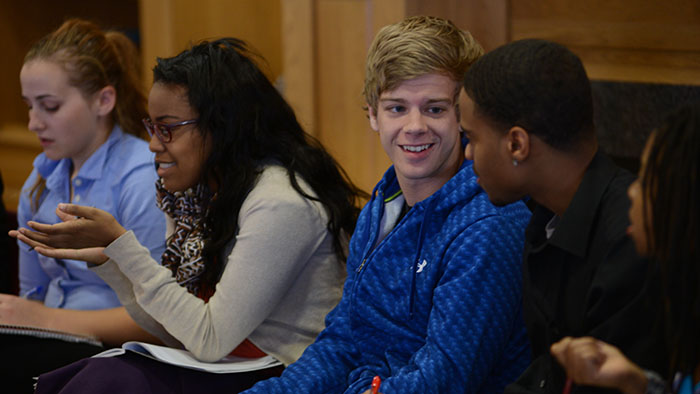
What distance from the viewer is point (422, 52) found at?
1467 millimetres

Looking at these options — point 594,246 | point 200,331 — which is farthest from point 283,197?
point 594,246

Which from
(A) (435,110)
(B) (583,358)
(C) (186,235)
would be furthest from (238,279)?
(B) (583,358)

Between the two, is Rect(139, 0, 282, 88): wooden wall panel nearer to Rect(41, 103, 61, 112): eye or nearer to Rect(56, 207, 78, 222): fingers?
Rect(41, 103, 61, 112): eye

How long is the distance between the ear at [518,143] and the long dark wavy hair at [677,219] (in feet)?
0.64

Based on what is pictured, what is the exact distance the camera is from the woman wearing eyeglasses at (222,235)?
162cm

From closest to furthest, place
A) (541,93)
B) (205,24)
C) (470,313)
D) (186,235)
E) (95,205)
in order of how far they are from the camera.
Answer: (541,93)
(470,313)
(186,235)
(95,205)
(205,24)

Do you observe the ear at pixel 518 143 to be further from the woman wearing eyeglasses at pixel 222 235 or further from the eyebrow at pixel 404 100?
the woman wearing eyeglasses at pixel 222 235

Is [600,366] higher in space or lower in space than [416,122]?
lower

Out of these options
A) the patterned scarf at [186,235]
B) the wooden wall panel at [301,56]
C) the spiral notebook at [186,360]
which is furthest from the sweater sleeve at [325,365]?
the wooden wall panel at [301,56]

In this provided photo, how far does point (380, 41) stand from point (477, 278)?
47 centimetres

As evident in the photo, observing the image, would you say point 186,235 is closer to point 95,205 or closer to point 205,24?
point 95,205

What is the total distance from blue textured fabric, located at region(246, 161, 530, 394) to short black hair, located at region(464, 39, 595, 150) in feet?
0.75

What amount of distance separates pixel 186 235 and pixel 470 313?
74 centimetres

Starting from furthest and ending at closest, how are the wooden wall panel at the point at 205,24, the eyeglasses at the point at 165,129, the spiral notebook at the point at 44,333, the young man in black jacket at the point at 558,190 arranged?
1. the wooden wall panel at the point at 205,24
2. the spiral notebook at the point at 44,333
3. the eyeglasses at the point at 165,129
4. the young man in black jacket at the point at 558,190
